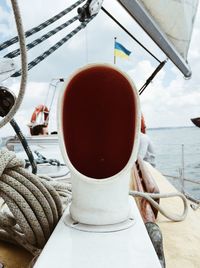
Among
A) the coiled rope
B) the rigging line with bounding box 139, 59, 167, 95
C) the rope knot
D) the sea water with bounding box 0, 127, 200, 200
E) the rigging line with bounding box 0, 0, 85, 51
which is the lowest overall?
the sea water with bounding box 0, 127, 200, 200

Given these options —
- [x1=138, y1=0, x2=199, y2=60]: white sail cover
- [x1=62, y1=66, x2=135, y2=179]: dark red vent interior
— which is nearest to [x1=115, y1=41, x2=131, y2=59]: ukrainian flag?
[x1=138, y1=0, x2=199, y2=60]: white sail cover

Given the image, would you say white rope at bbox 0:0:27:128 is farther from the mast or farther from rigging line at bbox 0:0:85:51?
the mast

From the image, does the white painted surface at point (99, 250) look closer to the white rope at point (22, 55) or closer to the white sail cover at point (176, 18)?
the white rope at point (22, 55)

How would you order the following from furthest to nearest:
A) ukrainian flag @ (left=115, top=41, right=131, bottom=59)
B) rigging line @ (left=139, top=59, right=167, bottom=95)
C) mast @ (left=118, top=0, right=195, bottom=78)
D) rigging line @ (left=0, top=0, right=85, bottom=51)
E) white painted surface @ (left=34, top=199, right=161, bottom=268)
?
ukrainian flag @ (left=115, top=41, right=131, bottom=59) → rigging line @ (left=139, top=59, right=167, bottom=95) → mast @ (left=118, top=0, right=195, bottom=78) → rigging line @ (left=0, top=0, right=85, bottom=51) → white painted surface @ (left=34, top=199, right=161, bottom=268)

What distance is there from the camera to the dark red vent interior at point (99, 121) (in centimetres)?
65

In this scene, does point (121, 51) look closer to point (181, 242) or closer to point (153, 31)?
point (153, 31)

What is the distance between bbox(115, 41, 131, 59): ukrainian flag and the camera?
5.08 metres

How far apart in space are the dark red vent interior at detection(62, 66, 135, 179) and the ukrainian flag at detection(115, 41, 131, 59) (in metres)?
4.52

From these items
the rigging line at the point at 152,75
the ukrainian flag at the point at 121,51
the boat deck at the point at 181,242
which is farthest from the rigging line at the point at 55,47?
the ukrainian flag at the point at 121,51

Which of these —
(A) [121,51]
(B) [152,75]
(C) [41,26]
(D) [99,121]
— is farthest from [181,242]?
(A) [121,51]

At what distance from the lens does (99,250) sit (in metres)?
0.49

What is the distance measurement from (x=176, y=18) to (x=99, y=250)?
1881 mm

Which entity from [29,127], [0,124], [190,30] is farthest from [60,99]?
[29,127]

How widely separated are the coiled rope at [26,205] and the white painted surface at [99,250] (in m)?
0.07
